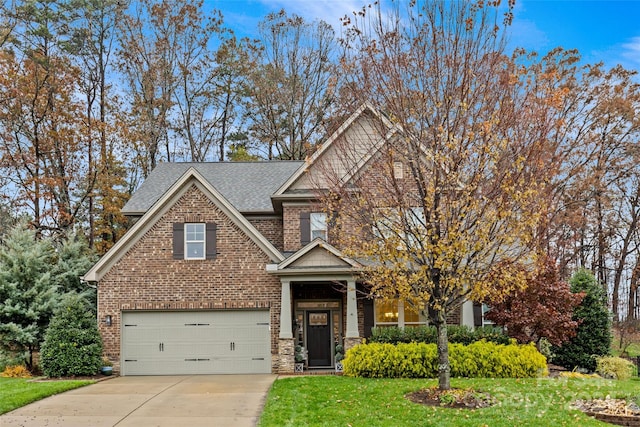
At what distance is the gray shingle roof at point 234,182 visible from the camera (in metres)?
Answer: 21.1

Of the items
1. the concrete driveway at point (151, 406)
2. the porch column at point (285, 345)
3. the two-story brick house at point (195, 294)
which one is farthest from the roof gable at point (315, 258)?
the concrete driveway at point (151, 406)

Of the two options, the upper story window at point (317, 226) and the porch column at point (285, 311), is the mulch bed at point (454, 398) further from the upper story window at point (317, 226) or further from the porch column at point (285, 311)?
the upper story window at point (317, 226)

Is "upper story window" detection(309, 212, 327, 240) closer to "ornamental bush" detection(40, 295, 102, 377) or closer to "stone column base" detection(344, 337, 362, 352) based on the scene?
"stone column base" detection(344, 337, 362, 352)

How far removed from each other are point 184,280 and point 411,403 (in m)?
9.80

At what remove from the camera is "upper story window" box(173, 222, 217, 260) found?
1873 centimetres

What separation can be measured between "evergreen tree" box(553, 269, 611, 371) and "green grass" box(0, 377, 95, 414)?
14648 millimetres

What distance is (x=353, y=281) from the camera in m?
17.8

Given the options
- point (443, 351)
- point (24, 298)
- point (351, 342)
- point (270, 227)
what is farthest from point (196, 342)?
point (443, 351)

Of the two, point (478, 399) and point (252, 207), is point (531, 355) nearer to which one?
point (478, 399)

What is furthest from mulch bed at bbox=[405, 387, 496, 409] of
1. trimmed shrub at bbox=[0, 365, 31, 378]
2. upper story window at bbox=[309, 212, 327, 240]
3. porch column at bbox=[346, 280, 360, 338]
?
trimmed shrub at bbox=[0, 365, 31, 378]

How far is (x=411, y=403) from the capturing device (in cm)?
1110

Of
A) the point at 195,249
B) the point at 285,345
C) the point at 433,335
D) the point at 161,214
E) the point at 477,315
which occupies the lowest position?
the point at 285,345

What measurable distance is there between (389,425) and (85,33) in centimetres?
2782

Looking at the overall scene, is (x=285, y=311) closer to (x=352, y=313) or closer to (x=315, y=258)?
(x=315, y=258)
